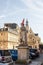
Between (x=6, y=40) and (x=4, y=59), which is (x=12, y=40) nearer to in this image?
(x=6, y=40)

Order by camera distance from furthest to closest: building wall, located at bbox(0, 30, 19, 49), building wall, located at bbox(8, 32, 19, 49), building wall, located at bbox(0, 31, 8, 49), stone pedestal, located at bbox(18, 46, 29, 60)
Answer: building wall, located at bbox(8, 32, 19, 49) < building wall, located at bbox(0, 31, 8, 49) < building wall, located at bbox(0, 30, 19, 49) < stone pedestal, located at bbox(18, 46, 29, 60)

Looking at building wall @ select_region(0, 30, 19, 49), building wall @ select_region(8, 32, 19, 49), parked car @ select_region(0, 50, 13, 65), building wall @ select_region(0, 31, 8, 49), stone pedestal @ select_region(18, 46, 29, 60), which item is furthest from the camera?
building wall @ select_region(8, 32, 19, 49)

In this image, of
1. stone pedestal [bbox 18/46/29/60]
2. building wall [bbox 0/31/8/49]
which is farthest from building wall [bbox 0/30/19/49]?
stone pedestal [bbox 18/46/29/60]

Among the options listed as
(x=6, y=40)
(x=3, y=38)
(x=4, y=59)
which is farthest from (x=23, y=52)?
(x=6, y=40)

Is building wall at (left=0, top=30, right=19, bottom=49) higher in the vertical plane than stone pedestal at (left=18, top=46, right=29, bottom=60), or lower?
higher

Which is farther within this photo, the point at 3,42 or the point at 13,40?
the point at 13,40

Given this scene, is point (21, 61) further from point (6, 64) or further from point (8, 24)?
point (8, 24)

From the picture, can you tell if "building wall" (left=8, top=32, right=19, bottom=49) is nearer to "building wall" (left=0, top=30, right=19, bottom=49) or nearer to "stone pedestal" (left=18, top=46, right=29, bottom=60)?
"building wall" (left=0, top=30, right=19, bottom=49)

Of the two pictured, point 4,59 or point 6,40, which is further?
point 6,40

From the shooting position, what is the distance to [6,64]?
16.5 metres

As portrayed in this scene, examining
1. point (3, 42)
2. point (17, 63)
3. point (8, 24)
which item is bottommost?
point (17, 63)

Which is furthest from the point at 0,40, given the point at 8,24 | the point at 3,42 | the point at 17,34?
the point at 8,24

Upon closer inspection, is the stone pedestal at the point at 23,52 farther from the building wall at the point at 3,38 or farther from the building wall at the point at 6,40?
→ the building wall at the point at 3,38

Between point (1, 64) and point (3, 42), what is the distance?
71.7 metres
